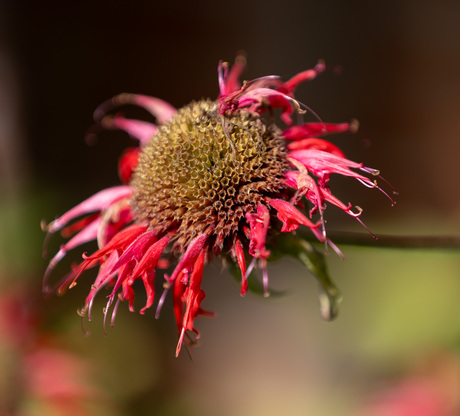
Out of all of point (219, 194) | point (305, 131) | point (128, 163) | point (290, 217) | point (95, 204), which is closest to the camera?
point (290, 217)

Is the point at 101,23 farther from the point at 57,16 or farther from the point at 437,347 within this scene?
the point at 437,347

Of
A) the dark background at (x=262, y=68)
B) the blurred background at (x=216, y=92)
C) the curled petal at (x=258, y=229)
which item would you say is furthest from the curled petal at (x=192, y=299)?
A: the dark background at (x=262, y=68)

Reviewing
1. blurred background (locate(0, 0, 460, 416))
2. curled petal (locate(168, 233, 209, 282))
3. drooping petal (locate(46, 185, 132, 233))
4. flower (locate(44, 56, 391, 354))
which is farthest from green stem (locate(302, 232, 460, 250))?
blurred background (locate(0, 0, 460, 416))

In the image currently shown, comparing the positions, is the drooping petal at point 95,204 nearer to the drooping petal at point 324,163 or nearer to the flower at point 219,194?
the flower at point 219,194

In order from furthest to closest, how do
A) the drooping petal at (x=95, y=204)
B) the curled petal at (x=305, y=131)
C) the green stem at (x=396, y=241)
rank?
the drooping petal at (x=95, y=204), the curled petal at (x=305, y=131), the green stem at (x=396, y=241)

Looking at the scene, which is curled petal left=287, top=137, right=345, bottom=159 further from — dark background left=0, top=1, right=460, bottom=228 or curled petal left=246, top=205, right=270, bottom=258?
dark background left=0, top=1, right=460, bottom=228

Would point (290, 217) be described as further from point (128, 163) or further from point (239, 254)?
point (128, 163)

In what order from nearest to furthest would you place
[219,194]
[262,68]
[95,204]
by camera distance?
[219,194], [95,204], [262,68]

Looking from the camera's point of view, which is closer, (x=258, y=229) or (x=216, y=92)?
(x=258, y=229)

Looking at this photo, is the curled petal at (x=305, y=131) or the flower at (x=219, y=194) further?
the curled petal at (x=305, y=131)

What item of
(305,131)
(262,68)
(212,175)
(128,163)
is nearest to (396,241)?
(305,131)
